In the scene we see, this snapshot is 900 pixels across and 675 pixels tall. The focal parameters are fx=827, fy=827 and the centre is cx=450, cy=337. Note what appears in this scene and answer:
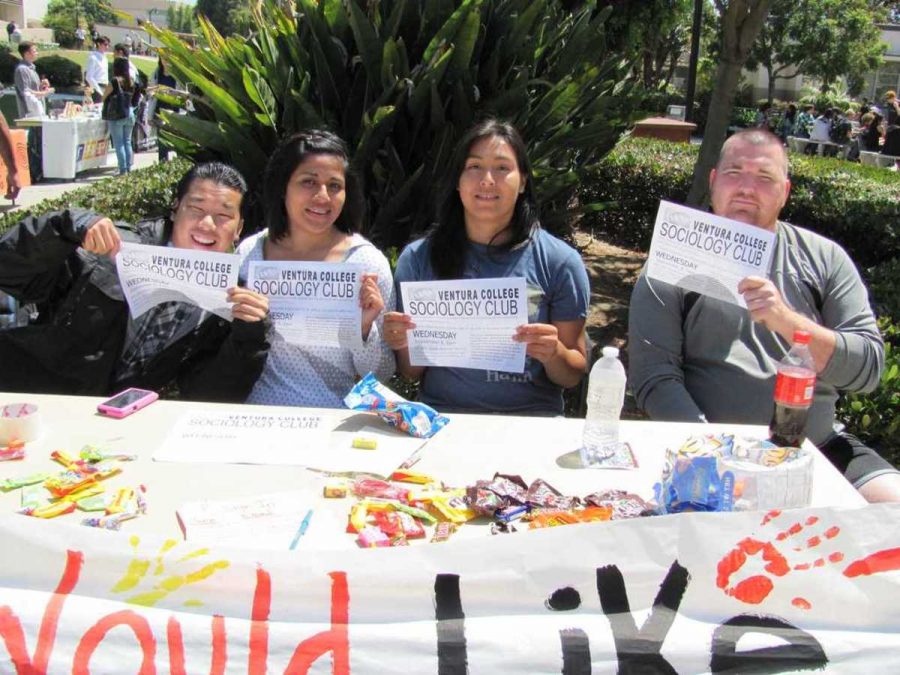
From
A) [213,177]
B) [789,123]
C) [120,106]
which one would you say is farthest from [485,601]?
[789,123]

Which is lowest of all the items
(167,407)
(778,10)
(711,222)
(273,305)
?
(167,407)

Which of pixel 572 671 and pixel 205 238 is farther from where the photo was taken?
pixel 205 238

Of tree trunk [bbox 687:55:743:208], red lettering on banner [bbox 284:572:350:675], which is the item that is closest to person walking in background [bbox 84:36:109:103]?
tree trunk [bbox 687:55:743:208]

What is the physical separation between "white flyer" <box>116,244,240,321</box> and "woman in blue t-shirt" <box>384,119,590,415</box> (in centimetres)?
56

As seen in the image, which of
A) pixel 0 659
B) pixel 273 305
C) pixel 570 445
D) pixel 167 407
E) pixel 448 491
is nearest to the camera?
pixel 0 659

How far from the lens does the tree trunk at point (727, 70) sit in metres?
5.94

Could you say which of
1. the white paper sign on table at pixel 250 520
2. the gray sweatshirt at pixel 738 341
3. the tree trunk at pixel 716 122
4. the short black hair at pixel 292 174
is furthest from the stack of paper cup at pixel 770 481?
the tree trunk at pixel 716 122

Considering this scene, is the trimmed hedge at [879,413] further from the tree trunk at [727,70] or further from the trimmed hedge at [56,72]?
the trimmed hedge at [56,72]

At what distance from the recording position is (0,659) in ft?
5.15

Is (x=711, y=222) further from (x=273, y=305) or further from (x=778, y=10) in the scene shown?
(x=778, y=10)

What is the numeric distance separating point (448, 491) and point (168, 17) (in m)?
114

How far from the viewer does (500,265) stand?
3.09 metres

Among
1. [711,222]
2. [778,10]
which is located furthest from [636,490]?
[778,10]

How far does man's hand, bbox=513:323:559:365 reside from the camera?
2.70 metres
